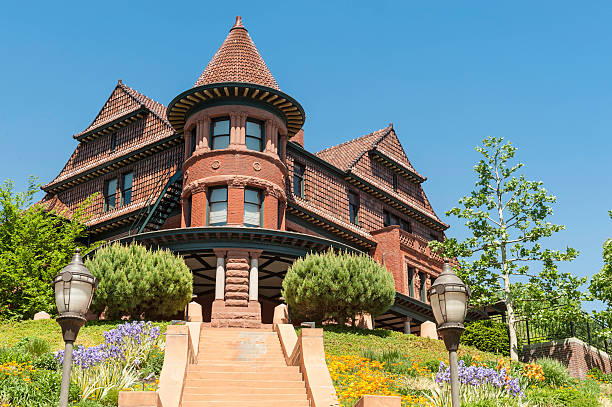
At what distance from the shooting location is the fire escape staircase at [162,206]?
33.8 meters

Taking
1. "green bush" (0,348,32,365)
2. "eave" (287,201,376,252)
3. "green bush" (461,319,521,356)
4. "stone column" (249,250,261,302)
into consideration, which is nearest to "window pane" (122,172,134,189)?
"eave" (287,201,376,252)

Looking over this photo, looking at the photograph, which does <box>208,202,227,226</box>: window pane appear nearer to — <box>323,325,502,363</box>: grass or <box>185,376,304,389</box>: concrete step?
<box>323,325,502,363</box>: grass

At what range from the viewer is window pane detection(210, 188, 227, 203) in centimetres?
3177

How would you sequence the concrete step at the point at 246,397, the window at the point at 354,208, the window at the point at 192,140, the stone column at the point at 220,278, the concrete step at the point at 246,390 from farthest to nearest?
the window at the point at 354,208 < the window at the point at 192,140 < the stone column at the point at 220,278 < the concrete step at the point at 246,390 < the concrete step at the point at 246,397

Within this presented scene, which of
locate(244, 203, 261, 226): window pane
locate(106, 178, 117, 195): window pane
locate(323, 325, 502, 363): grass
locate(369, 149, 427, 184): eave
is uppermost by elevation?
locate(369, 149, 427, 184): eave

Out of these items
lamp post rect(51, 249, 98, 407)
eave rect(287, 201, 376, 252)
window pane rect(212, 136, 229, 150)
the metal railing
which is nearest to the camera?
lamp post rect(51, 249, 98, 407)

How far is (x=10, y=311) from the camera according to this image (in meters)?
30.3

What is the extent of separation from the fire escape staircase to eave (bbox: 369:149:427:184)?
13293 mm

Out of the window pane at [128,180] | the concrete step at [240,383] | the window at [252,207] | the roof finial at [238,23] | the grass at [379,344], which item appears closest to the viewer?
the concrete step at [240,383]

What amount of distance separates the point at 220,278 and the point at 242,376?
13.0 meters

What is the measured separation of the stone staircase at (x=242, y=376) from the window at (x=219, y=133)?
13.1 metres

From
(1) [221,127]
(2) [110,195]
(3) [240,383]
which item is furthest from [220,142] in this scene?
(3) [240,383]

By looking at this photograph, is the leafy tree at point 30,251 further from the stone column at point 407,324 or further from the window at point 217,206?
the stone column at point 407,324

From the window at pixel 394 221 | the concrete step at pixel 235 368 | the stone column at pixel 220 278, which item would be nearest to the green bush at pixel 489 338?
the stone column at pixel 220 278
